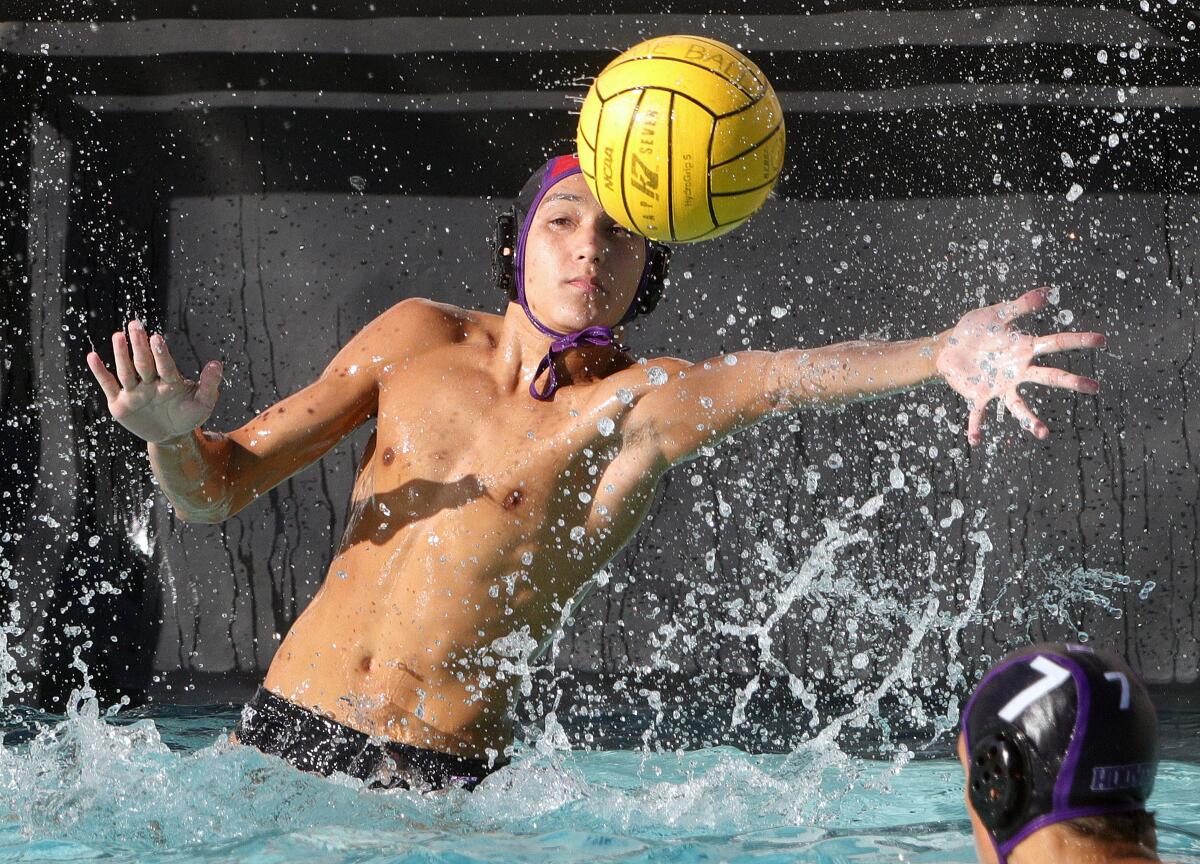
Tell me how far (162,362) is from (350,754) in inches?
34.0

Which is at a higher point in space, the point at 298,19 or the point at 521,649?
the point at 298,19

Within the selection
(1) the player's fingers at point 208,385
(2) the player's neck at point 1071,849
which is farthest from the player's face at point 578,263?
(2) the player's neck at point 1071,849

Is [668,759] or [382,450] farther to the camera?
[668,759]

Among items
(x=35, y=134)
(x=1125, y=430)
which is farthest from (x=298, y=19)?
(x=1125, y=430)

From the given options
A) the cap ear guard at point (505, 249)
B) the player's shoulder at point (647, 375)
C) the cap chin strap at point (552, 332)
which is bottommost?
the player's shoulder at point (647, 375)

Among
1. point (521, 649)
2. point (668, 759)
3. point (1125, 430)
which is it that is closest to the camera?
point (521, 649)

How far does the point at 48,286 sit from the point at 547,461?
2965mm

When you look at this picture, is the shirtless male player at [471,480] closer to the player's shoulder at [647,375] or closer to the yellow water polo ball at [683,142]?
the player's shoulder at [647,375]

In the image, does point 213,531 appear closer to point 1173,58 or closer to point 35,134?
point 35,134

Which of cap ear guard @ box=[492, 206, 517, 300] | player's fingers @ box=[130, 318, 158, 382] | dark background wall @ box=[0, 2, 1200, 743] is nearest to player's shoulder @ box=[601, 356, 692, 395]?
cap ear guard @ box=[492, 206, 517, 300]

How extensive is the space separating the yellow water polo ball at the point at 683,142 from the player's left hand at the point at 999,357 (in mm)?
634

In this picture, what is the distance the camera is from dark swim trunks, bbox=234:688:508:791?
114 inches

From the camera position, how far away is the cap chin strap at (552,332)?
3.11 meters

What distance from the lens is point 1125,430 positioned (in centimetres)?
505
